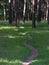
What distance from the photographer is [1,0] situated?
7250 cm

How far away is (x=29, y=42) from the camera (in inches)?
993

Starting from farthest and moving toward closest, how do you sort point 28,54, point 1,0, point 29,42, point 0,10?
point 0,10
point 1,0
point 29,42
point 28,54

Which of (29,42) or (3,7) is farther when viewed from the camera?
(3,7)

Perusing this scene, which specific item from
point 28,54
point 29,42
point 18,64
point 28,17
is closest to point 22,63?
point 18,64

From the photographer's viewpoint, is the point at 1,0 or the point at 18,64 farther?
the point at 1,0

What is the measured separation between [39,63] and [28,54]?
3857 millimetres

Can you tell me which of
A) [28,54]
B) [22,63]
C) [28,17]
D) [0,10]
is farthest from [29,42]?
[0,10]

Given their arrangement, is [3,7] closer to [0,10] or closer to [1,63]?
[0,10]

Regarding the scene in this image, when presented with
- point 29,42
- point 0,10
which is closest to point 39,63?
point 29,42

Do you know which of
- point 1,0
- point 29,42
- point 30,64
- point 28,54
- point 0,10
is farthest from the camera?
point 0,10

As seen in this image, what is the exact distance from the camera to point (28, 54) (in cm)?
1822

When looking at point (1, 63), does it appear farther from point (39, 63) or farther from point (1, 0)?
point (1, 0)

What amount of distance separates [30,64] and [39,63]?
0.66 m

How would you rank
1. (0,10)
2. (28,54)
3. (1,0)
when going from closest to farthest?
1. (28,54)
2. (1,0)
3. (0,10)
